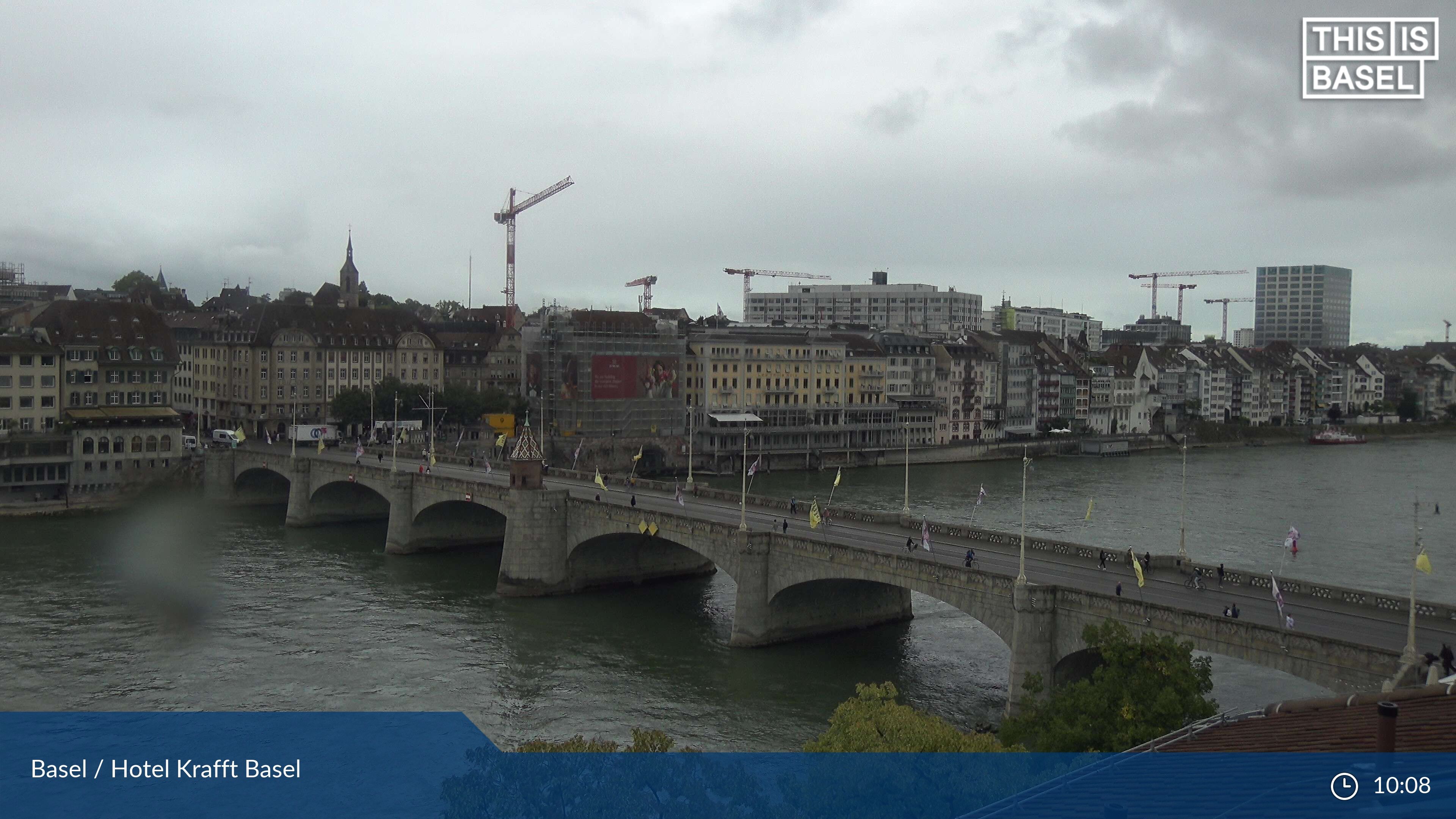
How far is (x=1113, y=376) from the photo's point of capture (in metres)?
181

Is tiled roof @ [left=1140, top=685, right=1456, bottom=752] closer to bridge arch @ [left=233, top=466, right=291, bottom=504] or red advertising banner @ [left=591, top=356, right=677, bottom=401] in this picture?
bridge arch @ [left=233, top=466, right=291, bottom=504]

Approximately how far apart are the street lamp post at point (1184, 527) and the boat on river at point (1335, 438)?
88.0 m

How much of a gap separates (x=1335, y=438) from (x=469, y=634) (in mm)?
162847

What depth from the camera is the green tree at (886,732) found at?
22.4 meters

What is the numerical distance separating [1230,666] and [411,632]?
31299 mm

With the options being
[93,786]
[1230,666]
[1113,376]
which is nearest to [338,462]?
[93,786]

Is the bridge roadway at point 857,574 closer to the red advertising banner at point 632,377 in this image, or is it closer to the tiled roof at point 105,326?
the tiled roof at point 105,326

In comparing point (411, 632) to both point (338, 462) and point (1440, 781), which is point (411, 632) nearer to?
point (338, 462)

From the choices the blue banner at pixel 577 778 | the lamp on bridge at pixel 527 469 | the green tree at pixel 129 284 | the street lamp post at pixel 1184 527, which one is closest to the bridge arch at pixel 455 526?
the lamp on bridge at pixel 527 469

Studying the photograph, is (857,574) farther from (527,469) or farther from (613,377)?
(613,377)

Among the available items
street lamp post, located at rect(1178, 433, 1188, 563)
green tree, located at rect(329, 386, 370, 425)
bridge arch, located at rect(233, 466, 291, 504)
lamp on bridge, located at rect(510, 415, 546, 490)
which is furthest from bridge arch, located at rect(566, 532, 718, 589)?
green tree, located at rect(329, 386, 370, 425)

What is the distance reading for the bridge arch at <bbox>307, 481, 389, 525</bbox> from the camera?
81.8m

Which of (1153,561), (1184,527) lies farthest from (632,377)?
(1153,561)

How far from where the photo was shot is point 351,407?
11712 centimetres
